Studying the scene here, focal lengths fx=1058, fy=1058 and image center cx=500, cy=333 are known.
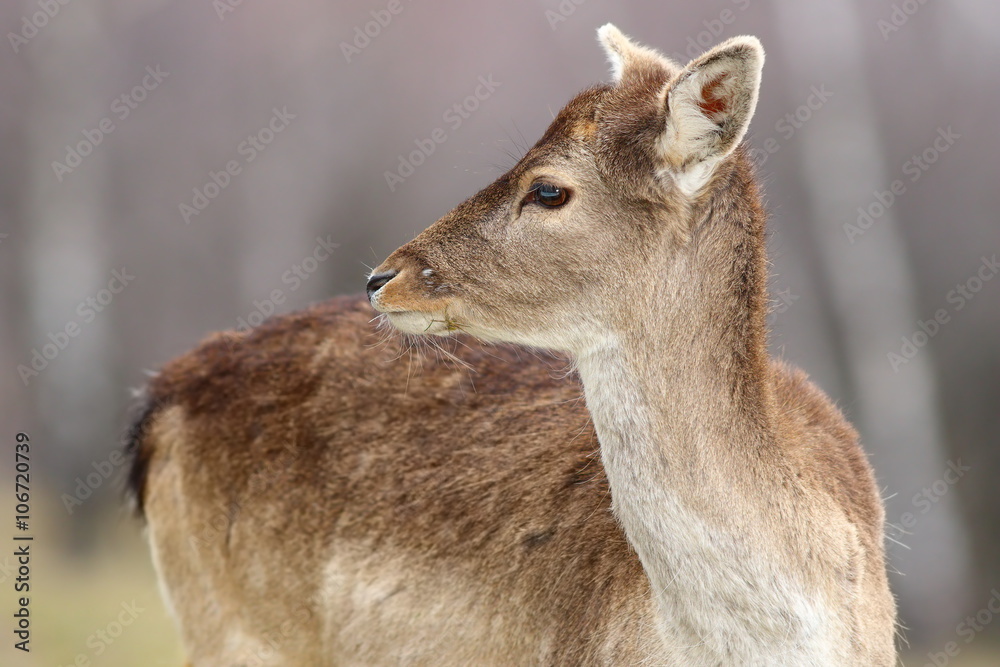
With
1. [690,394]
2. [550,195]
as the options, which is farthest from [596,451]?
[550,195]

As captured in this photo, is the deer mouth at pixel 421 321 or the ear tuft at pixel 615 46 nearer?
the deer mouth at pixel 421 321

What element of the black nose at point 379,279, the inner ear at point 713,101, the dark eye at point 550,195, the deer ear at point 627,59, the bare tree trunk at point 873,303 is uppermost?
the deer ear at point 627,59

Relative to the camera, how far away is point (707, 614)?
3.95 metres

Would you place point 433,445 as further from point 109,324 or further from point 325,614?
point 109,324

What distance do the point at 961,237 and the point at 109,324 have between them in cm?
1005

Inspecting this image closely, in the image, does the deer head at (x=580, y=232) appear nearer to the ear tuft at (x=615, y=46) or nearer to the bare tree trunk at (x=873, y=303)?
the ear tuft at (x=615, y=46)

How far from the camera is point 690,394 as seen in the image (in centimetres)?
405

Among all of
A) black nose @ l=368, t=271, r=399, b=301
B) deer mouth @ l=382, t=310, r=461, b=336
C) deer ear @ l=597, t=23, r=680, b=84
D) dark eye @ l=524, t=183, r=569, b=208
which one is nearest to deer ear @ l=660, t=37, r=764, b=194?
dark eye @ l=524, t=183, r=569, b=208

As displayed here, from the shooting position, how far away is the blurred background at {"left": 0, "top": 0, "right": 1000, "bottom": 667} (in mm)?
10859

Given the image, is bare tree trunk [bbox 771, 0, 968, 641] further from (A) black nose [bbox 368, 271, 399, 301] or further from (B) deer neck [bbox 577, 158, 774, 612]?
(A) black nose [bbox 368, 271, 399, 301]

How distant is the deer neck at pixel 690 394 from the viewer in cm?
396

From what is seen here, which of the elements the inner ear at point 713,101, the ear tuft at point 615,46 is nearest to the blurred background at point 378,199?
the ear tuft at point 615,46

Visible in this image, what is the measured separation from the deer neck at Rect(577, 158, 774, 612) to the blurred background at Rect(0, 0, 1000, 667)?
5.64m

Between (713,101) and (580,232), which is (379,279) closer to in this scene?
(580,232)
